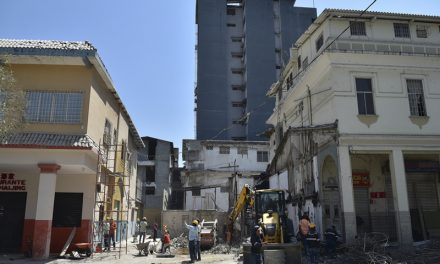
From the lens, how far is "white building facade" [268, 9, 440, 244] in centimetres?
1930

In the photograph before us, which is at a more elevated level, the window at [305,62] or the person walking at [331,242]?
the window at [305,62]

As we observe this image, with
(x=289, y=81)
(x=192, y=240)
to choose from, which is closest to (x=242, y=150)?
(x=289, y=81)

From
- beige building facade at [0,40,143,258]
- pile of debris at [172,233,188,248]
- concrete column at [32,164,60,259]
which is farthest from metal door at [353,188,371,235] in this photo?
concrete column at [32,164,60,259]

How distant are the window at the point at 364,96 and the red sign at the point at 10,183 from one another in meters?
17.4

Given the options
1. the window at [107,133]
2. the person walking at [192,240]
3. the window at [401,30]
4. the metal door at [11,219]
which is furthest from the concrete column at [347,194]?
the metal door at [11,219]

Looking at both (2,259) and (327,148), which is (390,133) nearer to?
(327,148)

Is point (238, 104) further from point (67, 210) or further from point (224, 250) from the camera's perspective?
point (67, 210)

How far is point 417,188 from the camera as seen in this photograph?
73.6 ft

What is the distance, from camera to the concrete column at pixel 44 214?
1728cm

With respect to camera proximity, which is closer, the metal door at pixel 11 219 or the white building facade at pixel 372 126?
the white building facade at pixel 372 126

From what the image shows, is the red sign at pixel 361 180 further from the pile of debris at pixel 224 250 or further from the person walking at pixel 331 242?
the pile of debris at pixel 224 250

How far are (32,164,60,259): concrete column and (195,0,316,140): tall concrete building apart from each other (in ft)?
132

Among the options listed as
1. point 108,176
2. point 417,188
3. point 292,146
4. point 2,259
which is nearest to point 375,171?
point 417,188

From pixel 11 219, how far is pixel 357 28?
20.6 m
